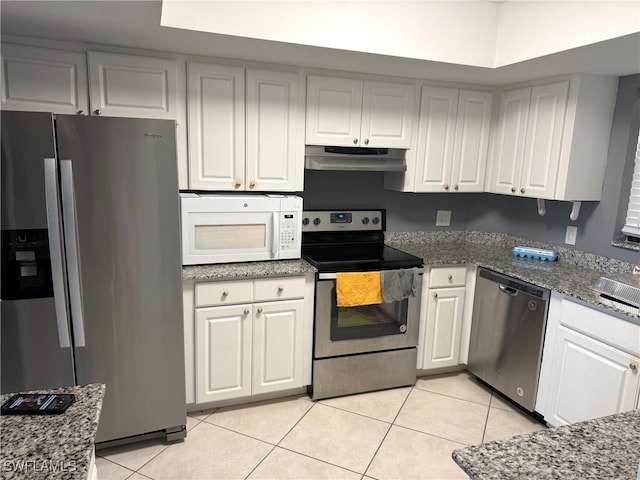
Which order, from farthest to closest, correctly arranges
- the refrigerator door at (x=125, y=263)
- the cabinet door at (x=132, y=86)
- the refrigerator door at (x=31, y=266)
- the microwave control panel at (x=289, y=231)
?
the microwave control panel at (x=289, y=231) → the cabinet door at (x=132, y=86) → the refrigerator door at (x=125, y=263) → the refrigerator door at (x=31, y=266)

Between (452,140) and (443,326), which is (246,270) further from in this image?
(452,140)

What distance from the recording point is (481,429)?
2.59m

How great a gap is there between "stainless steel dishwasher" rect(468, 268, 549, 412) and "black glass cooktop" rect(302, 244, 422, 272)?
0.54m

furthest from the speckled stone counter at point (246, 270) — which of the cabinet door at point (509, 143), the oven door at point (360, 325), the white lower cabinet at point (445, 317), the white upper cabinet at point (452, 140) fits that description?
the cabinet door at point (509, 143)

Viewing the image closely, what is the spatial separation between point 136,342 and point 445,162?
7.57ft

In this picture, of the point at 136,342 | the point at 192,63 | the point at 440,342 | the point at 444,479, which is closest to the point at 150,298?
the point at 136,342

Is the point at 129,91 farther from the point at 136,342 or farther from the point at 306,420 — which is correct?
the point at 306,420

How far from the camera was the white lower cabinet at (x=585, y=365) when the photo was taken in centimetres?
209

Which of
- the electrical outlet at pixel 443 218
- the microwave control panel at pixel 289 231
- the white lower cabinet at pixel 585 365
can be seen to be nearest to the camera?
the white lower cabinet at pixel 585 365

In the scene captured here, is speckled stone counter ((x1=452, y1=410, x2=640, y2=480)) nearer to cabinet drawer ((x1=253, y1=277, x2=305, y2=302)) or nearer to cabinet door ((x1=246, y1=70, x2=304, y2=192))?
cabinet drawer ((x1=253, y1=277, x2=305, y2=302))

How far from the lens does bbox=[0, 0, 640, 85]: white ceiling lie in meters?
1.83

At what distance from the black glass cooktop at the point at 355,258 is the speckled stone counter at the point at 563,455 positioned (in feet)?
5.56

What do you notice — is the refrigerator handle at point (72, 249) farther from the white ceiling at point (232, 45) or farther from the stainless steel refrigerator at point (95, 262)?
the white ceiling at point (232, 45)

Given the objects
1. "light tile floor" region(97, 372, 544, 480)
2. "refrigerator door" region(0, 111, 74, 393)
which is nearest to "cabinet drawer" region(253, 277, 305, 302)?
"light tile floor" region(97, 372, 544, 480)
